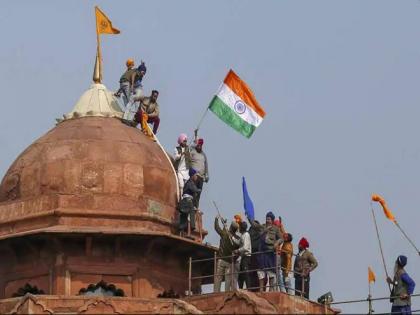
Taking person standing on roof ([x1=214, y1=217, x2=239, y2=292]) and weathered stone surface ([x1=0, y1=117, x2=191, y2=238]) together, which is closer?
person standing on roof ([x1=214, y1=217, x2=239, y2=292])

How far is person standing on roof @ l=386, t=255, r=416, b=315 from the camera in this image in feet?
139

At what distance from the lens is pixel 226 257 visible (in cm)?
4447

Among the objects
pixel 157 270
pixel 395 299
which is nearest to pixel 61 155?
pixel 157 270

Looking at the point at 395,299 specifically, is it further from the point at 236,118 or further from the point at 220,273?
the point at 236,118

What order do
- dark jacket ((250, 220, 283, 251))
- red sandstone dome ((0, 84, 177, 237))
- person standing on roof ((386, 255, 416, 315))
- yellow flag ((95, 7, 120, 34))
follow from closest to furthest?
person standing on roof ((386, 255, 416, 315)) < dark jacket ((250, 220, 283, 251)) < red sandstone dome ((0, 84, 177, 237)) < yellow flag ((95, 7, 120, 34))

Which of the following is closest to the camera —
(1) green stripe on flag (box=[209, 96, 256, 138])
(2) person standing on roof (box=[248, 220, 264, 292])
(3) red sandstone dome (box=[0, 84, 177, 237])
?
(2) person standing on roof (box=[248, 220, 264, 292])

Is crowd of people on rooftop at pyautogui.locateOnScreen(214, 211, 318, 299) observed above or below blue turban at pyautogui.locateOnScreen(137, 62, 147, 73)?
below

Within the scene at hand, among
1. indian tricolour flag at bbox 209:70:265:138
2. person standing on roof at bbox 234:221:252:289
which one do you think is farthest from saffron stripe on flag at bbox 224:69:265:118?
person standing on roof at bbox 234:221:252:289

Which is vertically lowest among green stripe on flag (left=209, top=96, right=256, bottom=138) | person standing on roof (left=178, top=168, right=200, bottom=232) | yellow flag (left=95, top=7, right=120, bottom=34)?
person standing on roof (left=178, top=168, right=200, bottom=232)

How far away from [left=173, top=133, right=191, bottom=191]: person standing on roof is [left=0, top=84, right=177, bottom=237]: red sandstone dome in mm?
210

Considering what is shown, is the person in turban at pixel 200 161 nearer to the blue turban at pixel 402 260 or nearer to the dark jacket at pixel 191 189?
the dark jacket at pixel 191 189

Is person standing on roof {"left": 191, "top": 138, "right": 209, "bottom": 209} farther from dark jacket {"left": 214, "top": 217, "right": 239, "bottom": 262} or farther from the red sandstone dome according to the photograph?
dark jacket {"left": 214, "top": 217, "right": 239, "bottom": 262}

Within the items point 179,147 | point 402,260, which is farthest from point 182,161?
point 402,260

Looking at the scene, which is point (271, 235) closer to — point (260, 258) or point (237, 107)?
point (260, 258)
